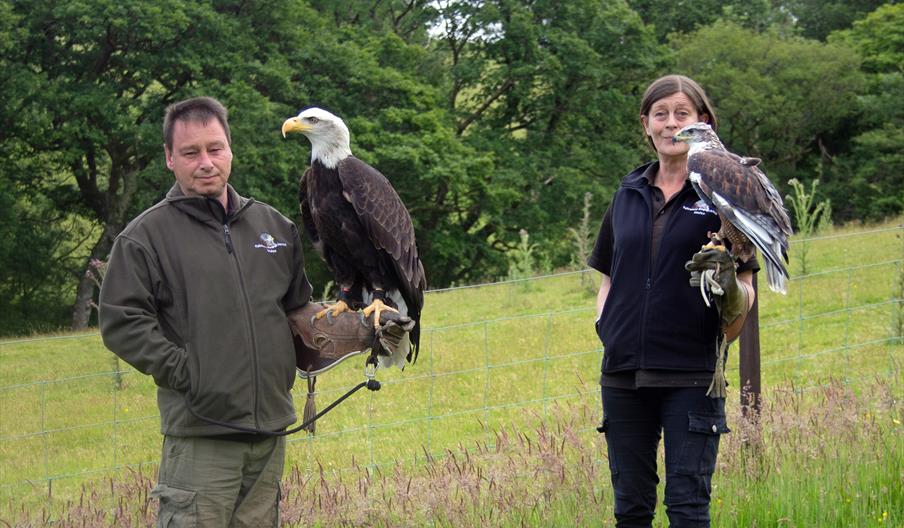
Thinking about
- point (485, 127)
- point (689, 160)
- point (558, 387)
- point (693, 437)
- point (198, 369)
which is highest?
point (485, 127)

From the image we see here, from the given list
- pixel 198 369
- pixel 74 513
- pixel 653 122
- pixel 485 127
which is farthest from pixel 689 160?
pixel 485 127

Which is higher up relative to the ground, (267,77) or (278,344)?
(267,77)

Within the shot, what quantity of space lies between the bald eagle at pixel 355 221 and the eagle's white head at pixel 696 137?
157cm

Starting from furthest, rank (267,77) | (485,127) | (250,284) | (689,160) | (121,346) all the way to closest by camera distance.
Answer: (485,127), (267,77), (689,160), (250,284), (121,346)

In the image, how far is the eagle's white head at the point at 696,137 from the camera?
340 centimetres

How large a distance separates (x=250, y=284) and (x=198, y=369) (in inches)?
12.9

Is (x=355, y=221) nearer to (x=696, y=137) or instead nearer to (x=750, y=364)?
(x=696, y=137)

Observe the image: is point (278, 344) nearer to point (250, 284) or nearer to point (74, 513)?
point (250, 284)

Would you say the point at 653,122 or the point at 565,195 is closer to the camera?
the point at 653,122

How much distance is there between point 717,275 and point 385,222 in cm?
183

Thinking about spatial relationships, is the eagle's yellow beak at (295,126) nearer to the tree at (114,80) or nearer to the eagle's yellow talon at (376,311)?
the eagle's yellow talon at (376,311)

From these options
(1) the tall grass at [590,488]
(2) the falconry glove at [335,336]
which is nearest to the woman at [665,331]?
(2) the falconry glove at [335,336]

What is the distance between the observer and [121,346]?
2.94 metres

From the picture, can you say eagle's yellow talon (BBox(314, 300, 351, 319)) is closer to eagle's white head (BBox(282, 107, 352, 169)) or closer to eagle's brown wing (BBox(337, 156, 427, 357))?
eagle's brown wing (BBox(337, 156, 427, 357))
